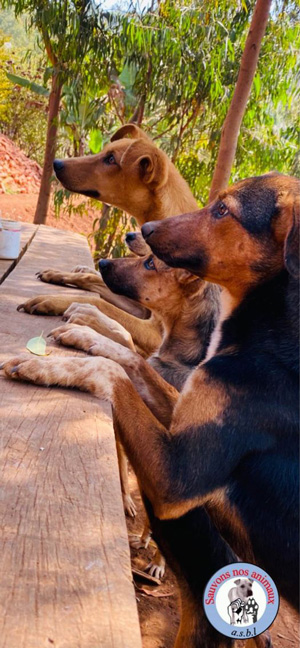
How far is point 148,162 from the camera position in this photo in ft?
14.8

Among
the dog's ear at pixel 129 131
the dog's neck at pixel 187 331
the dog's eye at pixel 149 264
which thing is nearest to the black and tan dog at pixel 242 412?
the dog's neck at pixel 187 331

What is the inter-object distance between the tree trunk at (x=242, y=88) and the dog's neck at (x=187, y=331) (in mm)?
3252

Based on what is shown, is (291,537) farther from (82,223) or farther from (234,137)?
(82,223)

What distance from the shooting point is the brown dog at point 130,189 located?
151 inches

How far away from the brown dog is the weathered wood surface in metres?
1.79

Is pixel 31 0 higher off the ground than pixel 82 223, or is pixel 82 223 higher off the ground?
pixel 31 0

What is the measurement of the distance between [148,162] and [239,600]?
3.31 meters

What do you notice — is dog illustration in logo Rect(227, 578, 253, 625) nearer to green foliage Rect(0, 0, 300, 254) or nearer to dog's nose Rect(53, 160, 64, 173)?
dog's nose Rect(53, 160, 64, 173)

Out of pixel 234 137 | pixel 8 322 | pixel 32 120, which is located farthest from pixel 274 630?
pixel 32 120

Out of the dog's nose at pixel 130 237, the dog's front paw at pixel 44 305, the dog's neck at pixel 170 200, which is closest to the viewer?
the dog's front paw at pixel 44 305

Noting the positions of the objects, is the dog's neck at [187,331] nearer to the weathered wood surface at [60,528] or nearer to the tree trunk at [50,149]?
the weathered wood surface at [60,528]

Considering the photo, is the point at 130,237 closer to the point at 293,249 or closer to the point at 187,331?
the point at 187,331

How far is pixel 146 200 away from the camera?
4.55 m

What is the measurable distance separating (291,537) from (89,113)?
9453mm
